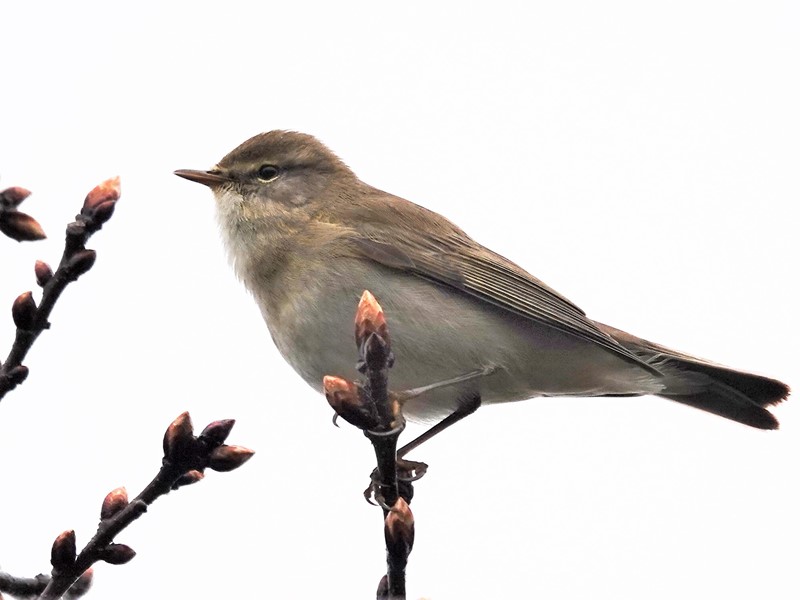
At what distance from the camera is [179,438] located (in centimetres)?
233

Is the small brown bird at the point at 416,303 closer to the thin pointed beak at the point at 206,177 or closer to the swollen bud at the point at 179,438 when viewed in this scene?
the thin pointed beak at the point at 206,177

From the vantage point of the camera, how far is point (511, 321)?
538 centimetres

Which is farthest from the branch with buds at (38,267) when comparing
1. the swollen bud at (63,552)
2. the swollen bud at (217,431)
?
the swollen bud at (217,431)

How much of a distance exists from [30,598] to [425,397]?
3.18m

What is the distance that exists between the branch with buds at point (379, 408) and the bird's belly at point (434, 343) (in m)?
1.96

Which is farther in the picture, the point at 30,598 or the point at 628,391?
the point at 628,391

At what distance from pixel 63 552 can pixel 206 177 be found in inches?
149

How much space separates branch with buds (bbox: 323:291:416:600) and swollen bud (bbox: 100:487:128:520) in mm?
591

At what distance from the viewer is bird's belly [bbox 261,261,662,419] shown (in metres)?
4.85

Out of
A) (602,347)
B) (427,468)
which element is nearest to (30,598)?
(427,468)

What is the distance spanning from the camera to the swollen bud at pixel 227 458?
2373 mm

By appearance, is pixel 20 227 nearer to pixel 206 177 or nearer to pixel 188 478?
pixel 188 478

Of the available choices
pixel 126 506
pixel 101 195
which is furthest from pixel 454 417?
pixel 101 195

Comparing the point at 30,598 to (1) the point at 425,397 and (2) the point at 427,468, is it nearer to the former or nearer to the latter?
(2) the point at 427,468
